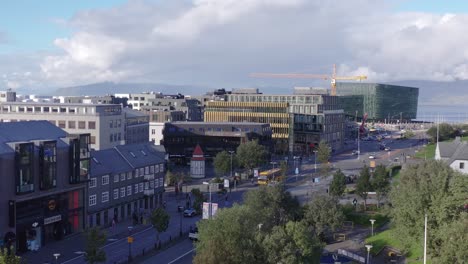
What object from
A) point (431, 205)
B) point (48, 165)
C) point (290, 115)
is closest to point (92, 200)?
point (48, 165)

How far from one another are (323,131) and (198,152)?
132 feet

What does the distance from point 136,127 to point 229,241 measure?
63.2 metres

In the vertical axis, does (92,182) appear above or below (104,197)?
above

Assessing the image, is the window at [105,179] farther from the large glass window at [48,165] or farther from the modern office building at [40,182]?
the large glass window at [48,165]

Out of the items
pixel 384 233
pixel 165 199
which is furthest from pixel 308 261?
pixel 165 199

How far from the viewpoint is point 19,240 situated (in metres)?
39.3

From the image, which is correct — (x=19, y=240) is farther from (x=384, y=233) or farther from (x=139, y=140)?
(x=139, y=140)

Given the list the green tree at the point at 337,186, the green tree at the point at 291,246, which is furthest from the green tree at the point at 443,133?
the green tree at the point at 291,246

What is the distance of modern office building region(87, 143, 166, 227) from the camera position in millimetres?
47531

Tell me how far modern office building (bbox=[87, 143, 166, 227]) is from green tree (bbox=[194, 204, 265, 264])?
1844cm

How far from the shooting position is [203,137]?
92.4 m

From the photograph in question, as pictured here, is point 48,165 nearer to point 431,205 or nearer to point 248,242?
point 248,242

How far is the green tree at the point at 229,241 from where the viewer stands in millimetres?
27609

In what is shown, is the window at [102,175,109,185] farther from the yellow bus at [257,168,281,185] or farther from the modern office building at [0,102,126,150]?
the modern office building at [0,102,126,150]
